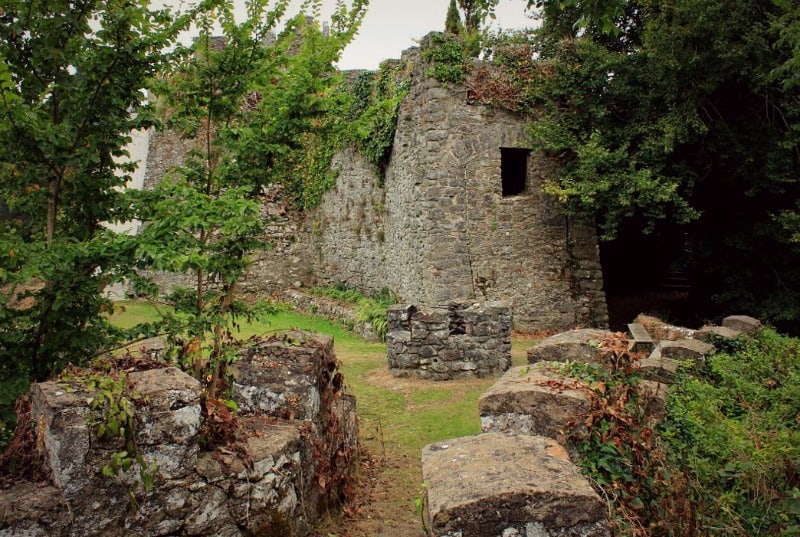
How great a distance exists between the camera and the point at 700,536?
362 centimetres

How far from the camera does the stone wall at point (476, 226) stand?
13.1 meters

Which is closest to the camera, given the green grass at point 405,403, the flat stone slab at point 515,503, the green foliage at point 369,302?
the flat stone slab at point 515,503

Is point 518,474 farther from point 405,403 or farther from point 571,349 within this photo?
point 405,403

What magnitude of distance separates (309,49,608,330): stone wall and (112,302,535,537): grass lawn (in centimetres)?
169

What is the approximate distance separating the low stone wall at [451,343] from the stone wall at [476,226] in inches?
118

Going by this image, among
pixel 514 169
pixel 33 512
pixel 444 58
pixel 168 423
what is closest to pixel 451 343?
pixel 514 169

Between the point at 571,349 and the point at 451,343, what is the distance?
4908mm

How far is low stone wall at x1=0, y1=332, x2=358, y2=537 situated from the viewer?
2.95 metres

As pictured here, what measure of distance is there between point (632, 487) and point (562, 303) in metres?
10.6

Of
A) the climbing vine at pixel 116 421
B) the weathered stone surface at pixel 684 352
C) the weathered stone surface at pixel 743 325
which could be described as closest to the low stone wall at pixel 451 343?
the weathered stone surface at pixel 684 352

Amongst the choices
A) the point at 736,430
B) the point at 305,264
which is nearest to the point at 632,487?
the point at 736,430

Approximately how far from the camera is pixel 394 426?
745 centimetres

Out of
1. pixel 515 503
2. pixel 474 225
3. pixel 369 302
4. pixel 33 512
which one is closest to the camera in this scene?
pixel 515 503

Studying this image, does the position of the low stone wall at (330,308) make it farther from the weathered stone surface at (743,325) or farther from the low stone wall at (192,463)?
the low stone wall at (192,463)
